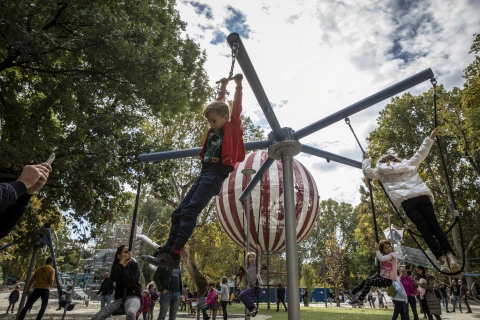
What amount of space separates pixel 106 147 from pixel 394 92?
7.52 metres

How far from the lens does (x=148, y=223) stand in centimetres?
4806

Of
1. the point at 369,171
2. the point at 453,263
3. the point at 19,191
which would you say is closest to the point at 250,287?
the point at 369,171

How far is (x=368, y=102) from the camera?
5094mm

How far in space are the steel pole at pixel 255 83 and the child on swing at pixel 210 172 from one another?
1.24ft

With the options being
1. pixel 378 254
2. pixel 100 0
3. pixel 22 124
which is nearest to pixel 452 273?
pixel 378 254

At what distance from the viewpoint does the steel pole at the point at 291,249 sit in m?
4.15

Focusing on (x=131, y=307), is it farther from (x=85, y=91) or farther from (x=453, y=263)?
(x=85, y=91)

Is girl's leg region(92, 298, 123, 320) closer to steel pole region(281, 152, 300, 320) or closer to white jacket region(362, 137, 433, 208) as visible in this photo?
steel pole region(281, 152, 300, 320)

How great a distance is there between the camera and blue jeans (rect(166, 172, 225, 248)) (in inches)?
131

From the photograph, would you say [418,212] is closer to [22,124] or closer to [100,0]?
[100,0]


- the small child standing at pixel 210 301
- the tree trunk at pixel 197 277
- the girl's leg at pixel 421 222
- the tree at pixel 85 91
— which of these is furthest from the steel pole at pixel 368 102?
the tree trunk at pixel 197 277

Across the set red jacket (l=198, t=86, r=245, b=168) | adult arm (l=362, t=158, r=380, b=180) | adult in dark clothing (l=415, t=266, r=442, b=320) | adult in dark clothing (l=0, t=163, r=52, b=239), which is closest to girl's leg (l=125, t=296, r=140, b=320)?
adult in dark clothing (l=0, t=163, r=52, b=239)

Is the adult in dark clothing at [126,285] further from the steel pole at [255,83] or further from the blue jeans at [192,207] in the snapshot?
the steel pole at [255,83]

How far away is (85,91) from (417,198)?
8720 millimetres
